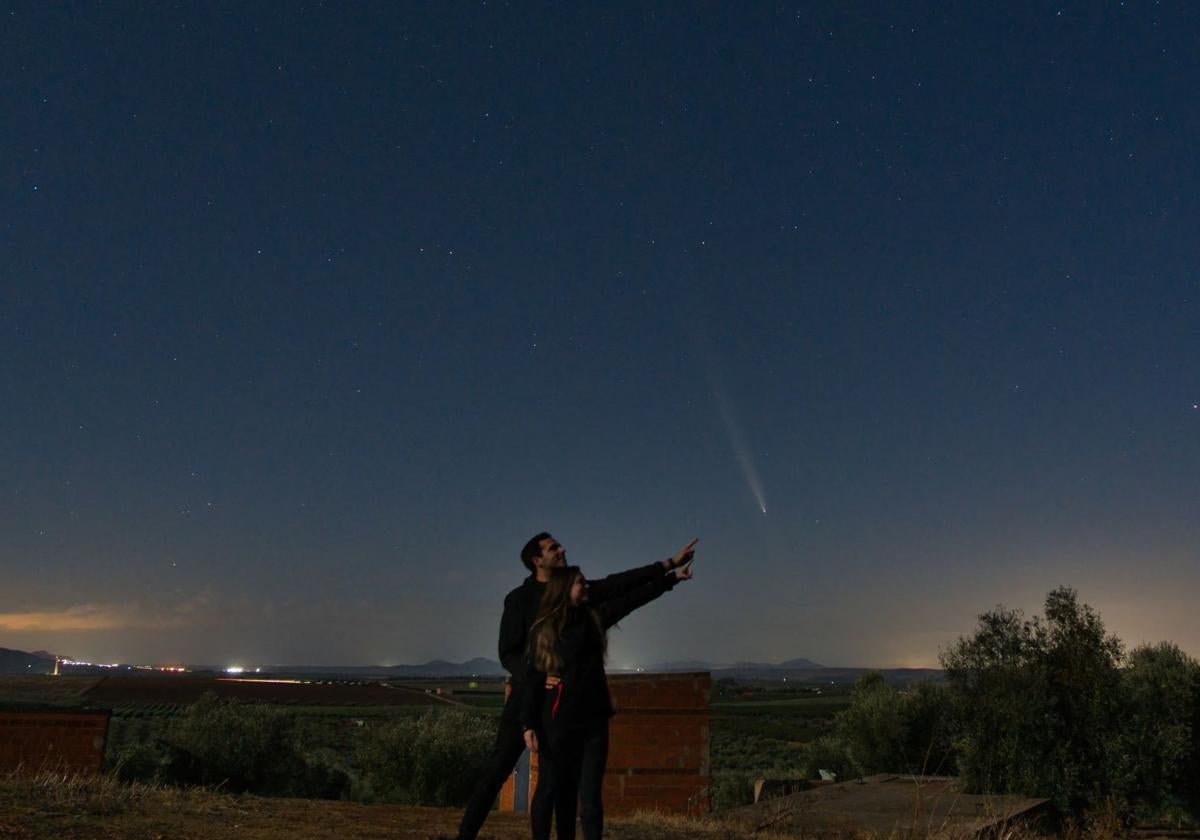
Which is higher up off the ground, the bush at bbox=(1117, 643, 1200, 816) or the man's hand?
the man's hand

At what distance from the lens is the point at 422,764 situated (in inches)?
1038

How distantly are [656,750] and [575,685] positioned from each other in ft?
18.2

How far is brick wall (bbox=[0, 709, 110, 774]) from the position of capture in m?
15.0

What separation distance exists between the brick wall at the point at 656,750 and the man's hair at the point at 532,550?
494cm

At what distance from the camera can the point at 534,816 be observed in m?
5.23

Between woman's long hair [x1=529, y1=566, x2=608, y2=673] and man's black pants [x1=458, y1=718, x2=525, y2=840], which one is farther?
man's black pants [x1=458, y1=718, x2=525, y2=840]

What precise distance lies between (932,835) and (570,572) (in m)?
3.94

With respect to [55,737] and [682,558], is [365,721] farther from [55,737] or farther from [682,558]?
[682,558]

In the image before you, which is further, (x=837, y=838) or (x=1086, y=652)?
(x=1086, y=652)

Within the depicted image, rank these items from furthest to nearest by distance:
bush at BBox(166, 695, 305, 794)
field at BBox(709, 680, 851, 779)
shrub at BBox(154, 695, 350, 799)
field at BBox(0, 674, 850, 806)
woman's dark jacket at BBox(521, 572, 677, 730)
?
field at BBox(709, 680, 851, 779), field at BBox(0, 674, 850, 806), bush at BBox(166, 695, 305, 794), shrub at BBox(154, 695, 350, 799), woman's dark jacket at BBox(521, 572, 677, 730)

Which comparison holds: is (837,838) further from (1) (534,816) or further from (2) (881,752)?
(2) (881,752)

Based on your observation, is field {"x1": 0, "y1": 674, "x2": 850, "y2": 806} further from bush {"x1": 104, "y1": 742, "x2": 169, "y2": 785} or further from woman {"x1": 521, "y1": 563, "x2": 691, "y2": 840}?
woman {"x1": 521, "y1": 563, "x2": 691, "y2": 840}

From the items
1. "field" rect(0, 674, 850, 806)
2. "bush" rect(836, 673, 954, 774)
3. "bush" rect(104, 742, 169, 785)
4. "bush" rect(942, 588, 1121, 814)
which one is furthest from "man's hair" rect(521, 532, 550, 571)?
"bush" rect(836, 673, 954, 774)

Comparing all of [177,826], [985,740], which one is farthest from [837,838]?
[985,740]
